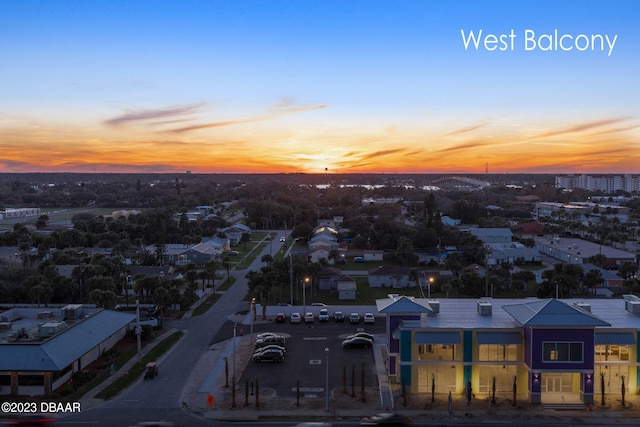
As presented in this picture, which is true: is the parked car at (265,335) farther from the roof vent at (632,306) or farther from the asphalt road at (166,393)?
the roof vent at (632,306)

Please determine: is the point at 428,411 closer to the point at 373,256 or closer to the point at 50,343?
the point at 50,343

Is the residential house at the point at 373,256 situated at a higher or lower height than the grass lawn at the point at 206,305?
higher

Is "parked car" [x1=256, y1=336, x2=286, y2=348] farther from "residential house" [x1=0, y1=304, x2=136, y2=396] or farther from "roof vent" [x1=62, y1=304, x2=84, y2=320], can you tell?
"roof vent" [x1=62, y1=304, x2=84, y2=320]

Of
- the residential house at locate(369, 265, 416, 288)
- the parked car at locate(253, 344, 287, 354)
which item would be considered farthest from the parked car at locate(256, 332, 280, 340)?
the residential house at locate(369, 265, 416, 288)

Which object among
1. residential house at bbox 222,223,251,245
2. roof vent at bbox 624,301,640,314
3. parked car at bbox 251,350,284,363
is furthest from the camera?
residential house at bbox 222,223,251,245

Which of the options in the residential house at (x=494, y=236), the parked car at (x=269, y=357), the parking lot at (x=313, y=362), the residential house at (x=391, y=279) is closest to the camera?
the parking lot at (x=313, y=362)

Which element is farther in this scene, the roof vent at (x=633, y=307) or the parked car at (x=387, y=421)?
the roof vent at (x=633, y=307)

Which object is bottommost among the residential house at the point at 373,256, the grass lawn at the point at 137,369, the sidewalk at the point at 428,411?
the sidewalk at the point at 428,411

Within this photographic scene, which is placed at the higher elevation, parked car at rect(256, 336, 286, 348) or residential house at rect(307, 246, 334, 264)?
residential house at rect(307, 246, 334, 264)

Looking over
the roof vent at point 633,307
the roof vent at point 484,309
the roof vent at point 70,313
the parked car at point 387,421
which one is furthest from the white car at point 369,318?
the roof vent at point 70,313

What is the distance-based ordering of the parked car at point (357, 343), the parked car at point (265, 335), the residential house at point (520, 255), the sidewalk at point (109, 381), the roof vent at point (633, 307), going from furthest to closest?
1. the residential house at point (520, 255)
2. the parked car at point (265, 335)
3. the parked car at point (357, 343)
4. the roof vent at point (633, 307)
5. the sidewalk at point (109, 381)
